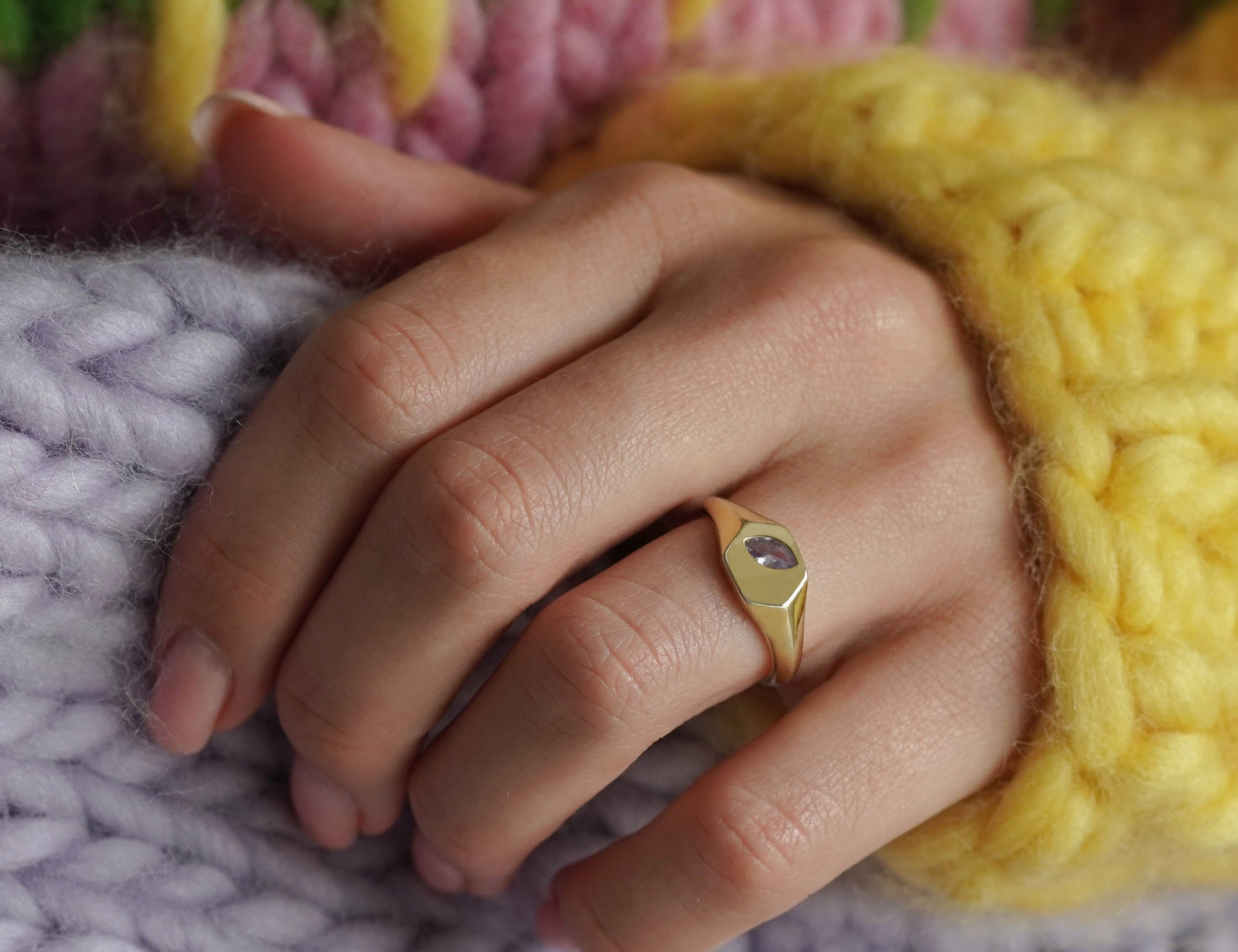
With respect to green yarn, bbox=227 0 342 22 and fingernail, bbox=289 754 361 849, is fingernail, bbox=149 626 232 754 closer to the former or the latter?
fingernail, bbox=289 754 361 849

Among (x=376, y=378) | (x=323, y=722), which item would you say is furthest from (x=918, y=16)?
(x=323, y=722)

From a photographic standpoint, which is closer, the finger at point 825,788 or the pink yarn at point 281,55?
the finger at point 825,788

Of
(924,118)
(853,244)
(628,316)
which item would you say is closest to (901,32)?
(924,118)

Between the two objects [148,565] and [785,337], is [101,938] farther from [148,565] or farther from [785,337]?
[785,337]

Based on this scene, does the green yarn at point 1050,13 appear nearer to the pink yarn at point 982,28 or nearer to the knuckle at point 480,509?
the pink yarn at point 982,28

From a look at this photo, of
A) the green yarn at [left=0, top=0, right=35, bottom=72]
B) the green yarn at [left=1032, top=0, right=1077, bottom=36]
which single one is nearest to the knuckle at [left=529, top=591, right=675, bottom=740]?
the green yarn at [left=0, top=0, right=35, bottom=72]

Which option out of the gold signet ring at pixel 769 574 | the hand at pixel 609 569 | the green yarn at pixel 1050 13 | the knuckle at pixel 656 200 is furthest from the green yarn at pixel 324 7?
the green yarn at pixel 1050 13

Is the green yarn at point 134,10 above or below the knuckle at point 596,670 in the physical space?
above

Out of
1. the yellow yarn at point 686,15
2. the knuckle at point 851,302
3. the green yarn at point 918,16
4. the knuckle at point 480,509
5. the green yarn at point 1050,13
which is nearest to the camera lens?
Result: the knuckle at point 480,509
